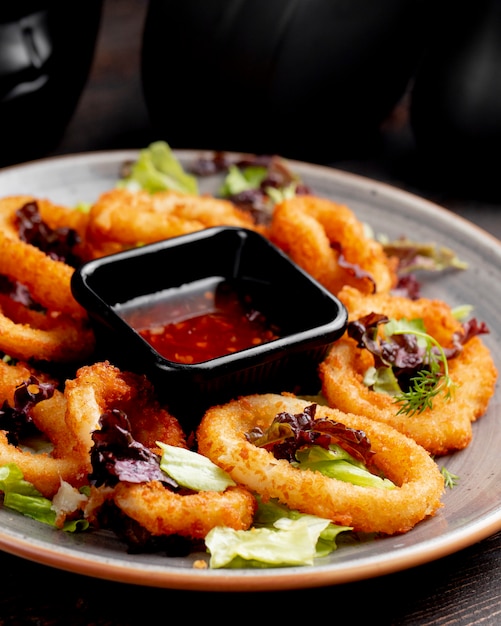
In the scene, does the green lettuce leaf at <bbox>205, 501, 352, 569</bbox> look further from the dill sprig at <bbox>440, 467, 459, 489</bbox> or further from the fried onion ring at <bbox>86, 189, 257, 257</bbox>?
the fried onion ring at <bbox>86, 189, 257, 257</bbox>

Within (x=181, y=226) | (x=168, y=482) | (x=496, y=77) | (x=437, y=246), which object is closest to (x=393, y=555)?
(x=168, y=482)

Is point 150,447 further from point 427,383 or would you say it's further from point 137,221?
point 137,221

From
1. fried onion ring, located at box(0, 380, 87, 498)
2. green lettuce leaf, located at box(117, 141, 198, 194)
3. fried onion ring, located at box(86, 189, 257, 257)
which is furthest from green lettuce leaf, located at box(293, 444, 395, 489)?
green lettuce leaf, located at box(117, 141, 198, 194)

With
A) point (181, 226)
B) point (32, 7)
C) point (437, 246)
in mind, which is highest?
point (32, 7)

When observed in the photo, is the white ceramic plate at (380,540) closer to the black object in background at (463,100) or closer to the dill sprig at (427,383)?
the dill sprig at (427,383)

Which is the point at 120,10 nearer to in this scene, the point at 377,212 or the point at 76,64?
the point at 76,64

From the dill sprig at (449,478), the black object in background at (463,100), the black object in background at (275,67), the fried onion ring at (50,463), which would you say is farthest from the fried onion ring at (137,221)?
the black object in background at (463,100)

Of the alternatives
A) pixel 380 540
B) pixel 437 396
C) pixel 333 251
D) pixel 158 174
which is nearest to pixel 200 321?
pixel 333 251
